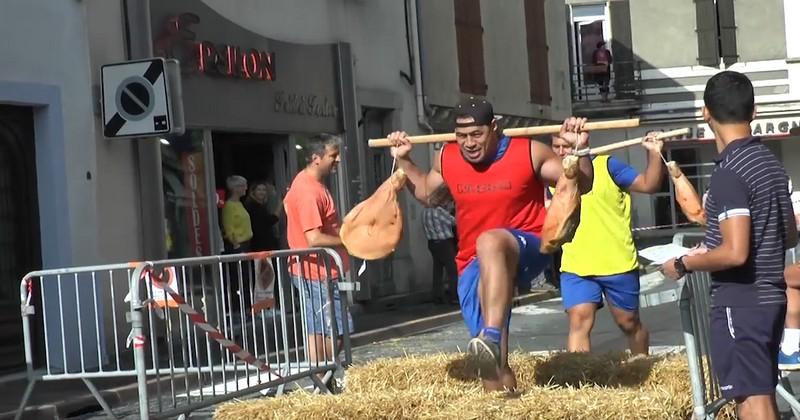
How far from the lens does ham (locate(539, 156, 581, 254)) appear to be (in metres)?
6.86

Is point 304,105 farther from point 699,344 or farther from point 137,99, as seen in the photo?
point 699,344

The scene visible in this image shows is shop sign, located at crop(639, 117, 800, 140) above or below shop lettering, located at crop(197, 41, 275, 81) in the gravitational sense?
below

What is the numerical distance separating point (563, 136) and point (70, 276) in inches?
167

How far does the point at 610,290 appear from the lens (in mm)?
8953

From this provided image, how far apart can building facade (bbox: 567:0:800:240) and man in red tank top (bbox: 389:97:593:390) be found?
105 feet

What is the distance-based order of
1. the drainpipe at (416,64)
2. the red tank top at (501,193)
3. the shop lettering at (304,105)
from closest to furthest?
1. the red tank top at (501,193)
2. the shop lettering at (304,105)
3. the drainpipe at (416,64)

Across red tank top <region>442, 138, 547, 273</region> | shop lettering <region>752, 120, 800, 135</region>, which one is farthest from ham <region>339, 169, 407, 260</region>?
shop lettering <region>752, 120, 800, 135</region>

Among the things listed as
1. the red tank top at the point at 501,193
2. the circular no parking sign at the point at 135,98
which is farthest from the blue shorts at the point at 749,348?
the circular no parking sign at the point at 135,98

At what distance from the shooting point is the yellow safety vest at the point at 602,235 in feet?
29.2

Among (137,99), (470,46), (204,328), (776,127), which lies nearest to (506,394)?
(204,328)

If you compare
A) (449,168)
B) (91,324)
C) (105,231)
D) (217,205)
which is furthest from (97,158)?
(449,168)

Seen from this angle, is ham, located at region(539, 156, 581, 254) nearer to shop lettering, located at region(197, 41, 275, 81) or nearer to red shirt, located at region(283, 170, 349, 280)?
red shirt, located at region(283, 170, 349, 280)

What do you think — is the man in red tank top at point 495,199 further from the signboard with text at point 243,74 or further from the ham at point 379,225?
the signboard with text at point 243,74

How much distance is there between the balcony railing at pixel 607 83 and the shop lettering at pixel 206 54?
76.5 feet
